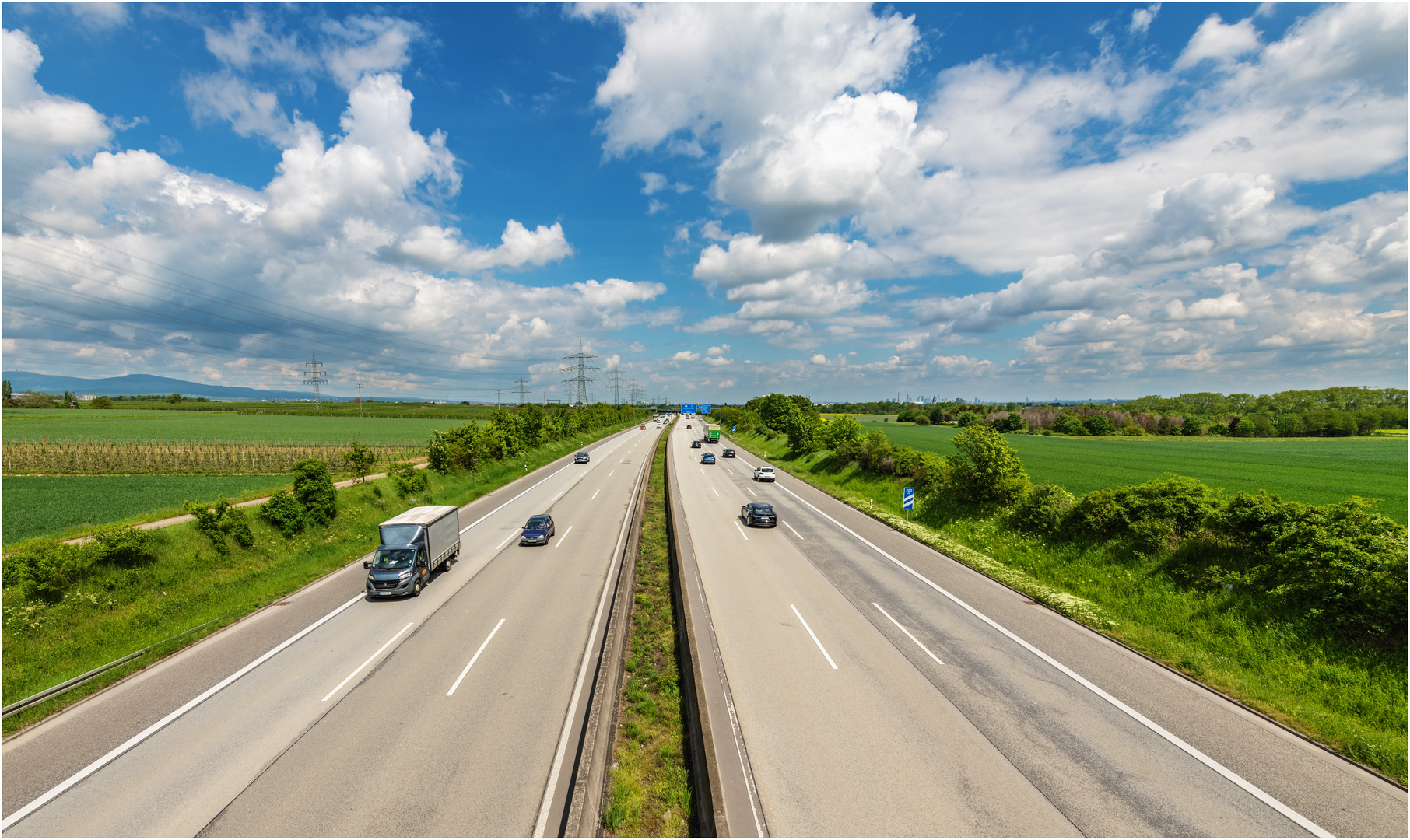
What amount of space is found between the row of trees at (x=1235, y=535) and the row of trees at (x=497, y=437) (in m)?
38.4

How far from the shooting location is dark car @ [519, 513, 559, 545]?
81.1ft

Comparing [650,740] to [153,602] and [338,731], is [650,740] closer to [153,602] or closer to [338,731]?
[338,731]

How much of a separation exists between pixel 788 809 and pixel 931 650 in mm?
7810

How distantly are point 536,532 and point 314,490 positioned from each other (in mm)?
11671

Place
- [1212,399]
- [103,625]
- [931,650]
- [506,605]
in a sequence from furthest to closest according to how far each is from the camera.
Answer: [1212,399], [506,605], [103,625], [931,650]

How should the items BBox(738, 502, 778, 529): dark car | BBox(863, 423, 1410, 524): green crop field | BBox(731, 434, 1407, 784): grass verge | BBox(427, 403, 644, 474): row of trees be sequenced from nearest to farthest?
BBox(731, 434, 1407, 784): grass verge, BBox(738, 502, 778, 529): dark car, BBox(863, 423, 1410, 524): green crop field, BBox(427, 403, 644, 474): row of trees

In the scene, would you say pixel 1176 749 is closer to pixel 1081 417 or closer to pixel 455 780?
pixel 455 780

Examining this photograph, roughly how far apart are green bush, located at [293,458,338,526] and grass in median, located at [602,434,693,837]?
18732 mm

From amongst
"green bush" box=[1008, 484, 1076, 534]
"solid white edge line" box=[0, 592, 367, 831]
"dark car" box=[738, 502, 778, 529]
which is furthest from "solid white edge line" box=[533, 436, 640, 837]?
"green bush" box=[1008, 484, 1076, 534]

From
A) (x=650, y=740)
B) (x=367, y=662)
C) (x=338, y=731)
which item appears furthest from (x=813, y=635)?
(x=367, y=662)

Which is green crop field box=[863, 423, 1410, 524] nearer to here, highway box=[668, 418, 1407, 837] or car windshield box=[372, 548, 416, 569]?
highway box=[668, 418, 1407, 837]

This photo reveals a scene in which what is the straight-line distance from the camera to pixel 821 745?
9727mm

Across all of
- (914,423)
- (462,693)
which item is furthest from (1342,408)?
(462,693)

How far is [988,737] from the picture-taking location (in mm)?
10047
